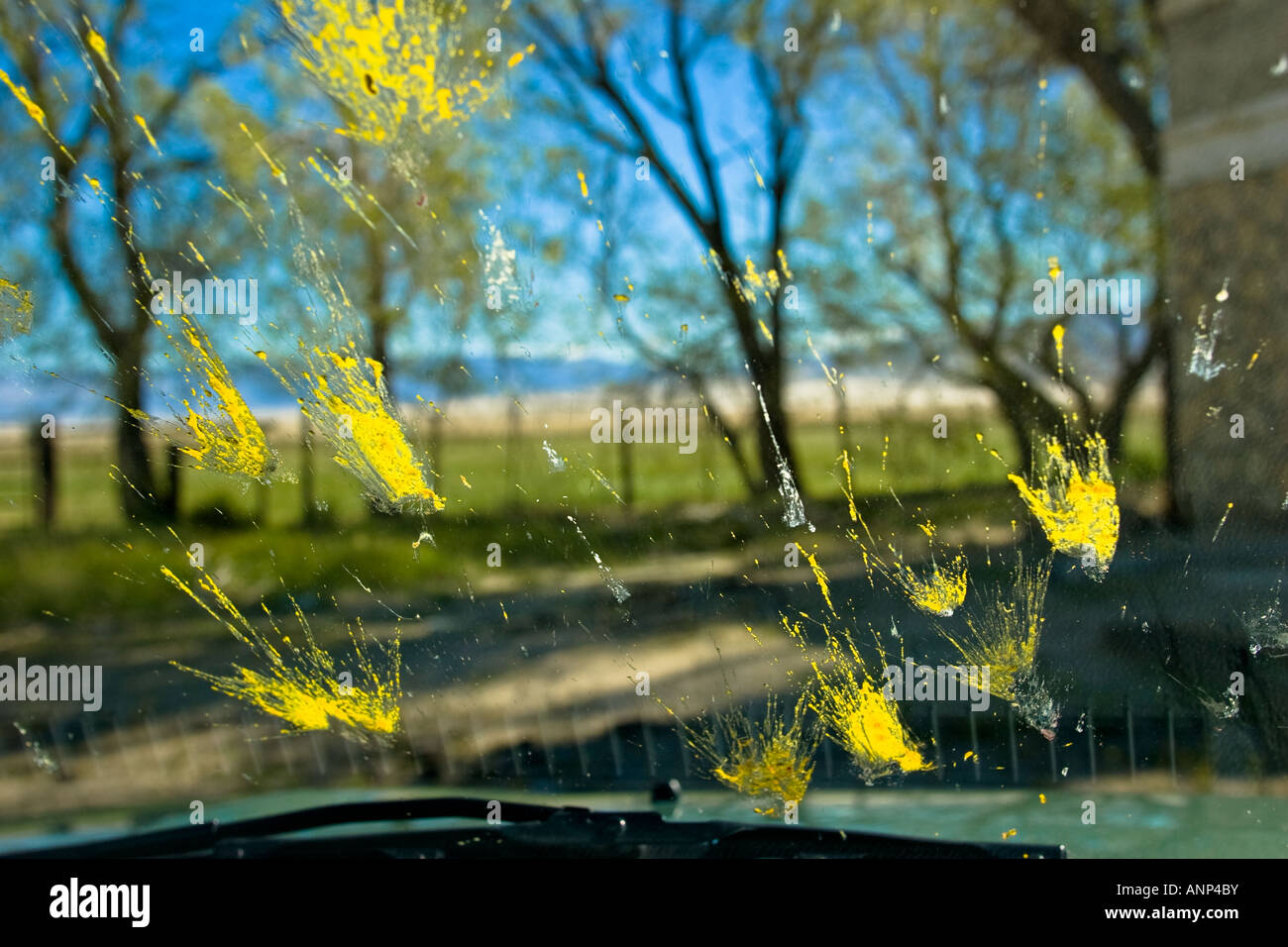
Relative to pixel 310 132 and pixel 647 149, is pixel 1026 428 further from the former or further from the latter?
pixel 310 132

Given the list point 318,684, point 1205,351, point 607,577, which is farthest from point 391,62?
point 1205,351

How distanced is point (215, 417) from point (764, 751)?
1.70 meters

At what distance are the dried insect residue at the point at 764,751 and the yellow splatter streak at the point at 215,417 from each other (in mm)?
1402

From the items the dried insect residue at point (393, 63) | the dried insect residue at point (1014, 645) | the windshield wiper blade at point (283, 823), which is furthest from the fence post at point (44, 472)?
the dried insect residue at point (1014, 645)

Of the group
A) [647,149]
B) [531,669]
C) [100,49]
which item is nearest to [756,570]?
[531,669]

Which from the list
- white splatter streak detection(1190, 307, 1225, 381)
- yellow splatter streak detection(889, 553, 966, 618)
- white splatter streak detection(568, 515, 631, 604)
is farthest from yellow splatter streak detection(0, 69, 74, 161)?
white splatter streak detection(1190, 307, 1225, 381)

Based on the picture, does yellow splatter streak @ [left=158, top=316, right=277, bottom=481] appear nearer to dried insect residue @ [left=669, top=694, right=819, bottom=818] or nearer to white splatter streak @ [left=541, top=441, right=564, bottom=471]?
white splatter streak @ [left=541, top=441, right=564, bottom=471]

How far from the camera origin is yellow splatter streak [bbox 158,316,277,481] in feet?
9.32

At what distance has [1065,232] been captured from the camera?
2.83m

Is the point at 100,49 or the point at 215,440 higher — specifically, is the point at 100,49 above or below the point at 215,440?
above

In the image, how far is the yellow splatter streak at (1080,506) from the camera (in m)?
2.76

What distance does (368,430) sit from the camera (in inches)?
113

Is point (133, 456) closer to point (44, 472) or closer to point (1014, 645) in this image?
point (44, 472)

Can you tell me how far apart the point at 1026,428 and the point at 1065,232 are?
529 millimetres
